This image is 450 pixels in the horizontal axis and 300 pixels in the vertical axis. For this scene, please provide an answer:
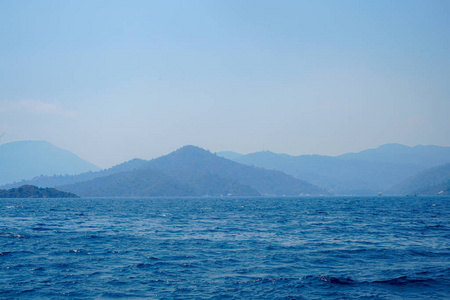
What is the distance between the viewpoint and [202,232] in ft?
175

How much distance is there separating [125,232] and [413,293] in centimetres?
3846

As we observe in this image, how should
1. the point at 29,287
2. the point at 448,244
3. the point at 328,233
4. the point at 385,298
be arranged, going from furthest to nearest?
the point at 328,233
the point at 448,244
the point at 29,287
the point at 385,298

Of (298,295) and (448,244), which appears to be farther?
(448,244)

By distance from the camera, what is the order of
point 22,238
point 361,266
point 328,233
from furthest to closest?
1. point 328,233
2. point 22,238
3. point 361,266

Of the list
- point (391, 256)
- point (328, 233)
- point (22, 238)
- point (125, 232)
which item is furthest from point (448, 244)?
point (22, 238)

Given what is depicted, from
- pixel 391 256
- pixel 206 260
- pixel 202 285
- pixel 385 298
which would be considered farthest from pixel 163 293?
pixel 391 256

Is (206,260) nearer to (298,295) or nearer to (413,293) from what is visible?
(298,295)

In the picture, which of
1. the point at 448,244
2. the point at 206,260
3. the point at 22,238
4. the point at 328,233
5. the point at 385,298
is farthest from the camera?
the point at 328,233

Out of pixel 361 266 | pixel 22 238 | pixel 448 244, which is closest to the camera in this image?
pixel 361 266

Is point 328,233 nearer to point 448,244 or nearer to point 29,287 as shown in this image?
point 448,244

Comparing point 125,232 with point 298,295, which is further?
point 125,232

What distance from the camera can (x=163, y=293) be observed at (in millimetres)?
23547

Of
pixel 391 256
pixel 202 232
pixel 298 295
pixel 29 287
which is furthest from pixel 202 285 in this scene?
pixel 202 232

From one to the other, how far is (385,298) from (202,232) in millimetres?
33040
